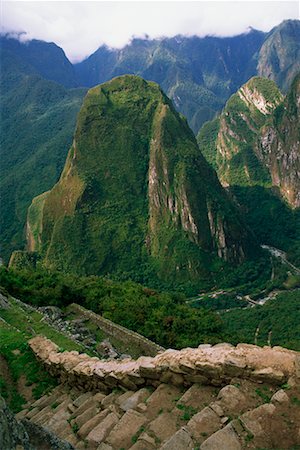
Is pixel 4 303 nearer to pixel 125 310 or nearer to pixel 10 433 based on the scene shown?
pixel 125 310

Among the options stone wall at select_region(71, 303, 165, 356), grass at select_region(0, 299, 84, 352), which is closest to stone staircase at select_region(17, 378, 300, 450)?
grass at select_region(0, 299, 84, 352)

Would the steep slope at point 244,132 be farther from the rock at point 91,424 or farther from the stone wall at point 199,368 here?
the rock at point 91,424

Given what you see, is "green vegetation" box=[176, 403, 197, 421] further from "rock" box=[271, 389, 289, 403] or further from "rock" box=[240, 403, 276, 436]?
"rock" box=[271, 389, 289, 403]

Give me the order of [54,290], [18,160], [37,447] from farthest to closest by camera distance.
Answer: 1. [18,160]
2. [54,290]
3. [37,447]

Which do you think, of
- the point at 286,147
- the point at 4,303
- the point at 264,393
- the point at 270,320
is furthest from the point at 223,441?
the point at 286,147

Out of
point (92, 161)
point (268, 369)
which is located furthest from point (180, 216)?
point (268, 369)

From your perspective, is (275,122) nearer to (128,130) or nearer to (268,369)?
(128,130)
